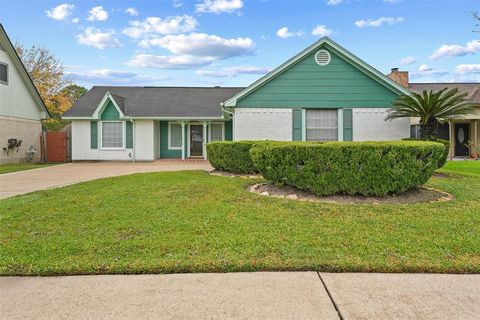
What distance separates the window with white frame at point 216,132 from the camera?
20.6 metres

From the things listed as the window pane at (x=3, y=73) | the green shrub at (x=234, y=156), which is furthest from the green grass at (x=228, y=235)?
the window pane at (x=3, y=73)

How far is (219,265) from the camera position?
3.48m

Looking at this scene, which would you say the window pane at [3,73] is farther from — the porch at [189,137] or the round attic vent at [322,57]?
the round attic vent at [322,57]

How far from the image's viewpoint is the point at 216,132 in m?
20.7

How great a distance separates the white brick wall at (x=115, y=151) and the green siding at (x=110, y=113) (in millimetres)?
1090

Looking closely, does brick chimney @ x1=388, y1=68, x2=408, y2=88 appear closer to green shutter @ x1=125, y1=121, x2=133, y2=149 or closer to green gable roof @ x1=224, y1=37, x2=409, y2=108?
green gable roof @ x1=224, y1=37, x2=409, y2=108

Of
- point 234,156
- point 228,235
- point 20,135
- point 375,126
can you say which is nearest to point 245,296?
point 228,235

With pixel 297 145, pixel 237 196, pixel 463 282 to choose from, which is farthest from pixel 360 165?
pixel 463 282

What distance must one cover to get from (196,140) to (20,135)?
9954 mm

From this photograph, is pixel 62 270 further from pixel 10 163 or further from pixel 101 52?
pixel 10 163

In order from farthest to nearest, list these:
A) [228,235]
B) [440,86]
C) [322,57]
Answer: [440,86], [322,57], [228,235]

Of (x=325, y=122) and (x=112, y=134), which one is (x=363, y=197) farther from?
(x=112, y=134)

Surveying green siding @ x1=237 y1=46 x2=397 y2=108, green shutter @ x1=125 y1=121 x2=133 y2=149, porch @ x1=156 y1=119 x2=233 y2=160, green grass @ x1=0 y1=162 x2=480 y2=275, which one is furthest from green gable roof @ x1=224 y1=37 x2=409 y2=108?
green shutter @ x1=125 y1=121 x2=133 y2=149

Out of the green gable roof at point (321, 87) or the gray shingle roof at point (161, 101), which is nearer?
the green gable roof at point (321, 87)
